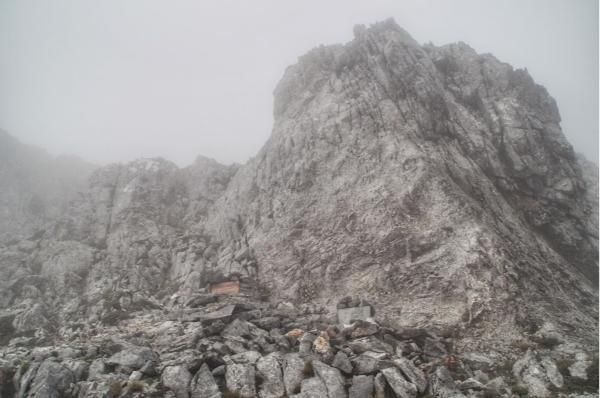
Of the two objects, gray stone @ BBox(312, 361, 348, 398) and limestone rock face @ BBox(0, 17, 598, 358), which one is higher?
limestone rock face @ BBox(0, 17, 598, 358)

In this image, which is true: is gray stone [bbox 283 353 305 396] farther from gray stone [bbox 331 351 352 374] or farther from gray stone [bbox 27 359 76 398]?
gray stone [bbox 27 359 76 398]

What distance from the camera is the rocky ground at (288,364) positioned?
17.9m

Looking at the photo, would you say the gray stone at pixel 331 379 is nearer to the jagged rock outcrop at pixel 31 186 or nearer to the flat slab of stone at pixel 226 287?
the flat slab of stone at pixel 226 287

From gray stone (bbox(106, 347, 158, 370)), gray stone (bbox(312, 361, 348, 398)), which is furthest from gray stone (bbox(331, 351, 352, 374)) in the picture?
gray stone (bbox(106, 347, 158, 370))

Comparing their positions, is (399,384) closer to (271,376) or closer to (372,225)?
(271,376)

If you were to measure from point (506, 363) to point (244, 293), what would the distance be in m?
21.1

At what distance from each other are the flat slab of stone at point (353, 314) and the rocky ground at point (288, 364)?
0.43 m

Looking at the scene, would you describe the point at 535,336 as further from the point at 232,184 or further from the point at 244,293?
the point at 232,184

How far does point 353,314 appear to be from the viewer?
90.6ft

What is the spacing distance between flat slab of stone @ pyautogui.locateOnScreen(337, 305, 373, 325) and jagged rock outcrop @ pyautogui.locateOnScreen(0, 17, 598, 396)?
4.46 ft

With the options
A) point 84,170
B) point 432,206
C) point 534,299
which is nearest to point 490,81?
point 432,206

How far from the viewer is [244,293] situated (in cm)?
3322

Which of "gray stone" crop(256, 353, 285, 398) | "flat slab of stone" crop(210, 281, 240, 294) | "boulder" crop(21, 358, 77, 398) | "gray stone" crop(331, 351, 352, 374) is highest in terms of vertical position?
"flat slab of stone" crop(210, 281, 240, 294)

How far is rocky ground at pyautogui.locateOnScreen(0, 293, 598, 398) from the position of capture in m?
17.9
